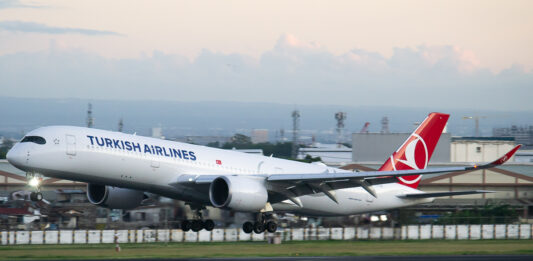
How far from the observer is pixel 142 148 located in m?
30.6

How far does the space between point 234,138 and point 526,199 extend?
116 metres

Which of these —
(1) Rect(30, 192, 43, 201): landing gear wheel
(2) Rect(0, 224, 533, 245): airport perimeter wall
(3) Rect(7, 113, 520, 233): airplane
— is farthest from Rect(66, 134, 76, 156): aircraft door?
(2) Rect(0, 224, 533, 245): airport perimeter wall

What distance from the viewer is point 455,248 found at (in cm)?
3888

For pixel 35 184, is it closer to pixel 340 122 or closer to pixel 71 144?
pixel 71 144

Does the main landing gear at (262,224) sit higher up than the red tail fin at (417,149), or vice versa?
the red tail fin at (417,149)

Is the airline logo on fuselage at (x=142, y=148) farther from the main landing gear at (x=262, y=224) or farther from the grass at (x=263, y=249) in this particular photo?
the grass at (x=263, y=249)

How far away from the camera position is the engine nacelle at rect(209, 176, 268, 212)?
1223 inches

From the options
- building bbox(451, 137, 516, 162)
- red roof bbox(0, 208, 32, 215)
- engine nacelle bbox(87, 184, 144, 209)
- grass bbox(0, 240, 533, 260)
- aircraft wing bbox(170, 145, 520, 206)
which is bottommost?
grass bbox(0, 240, 533, 260)

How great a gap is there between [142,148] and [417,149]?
16.9 meters

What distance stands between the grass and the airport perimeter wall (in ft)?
4.60

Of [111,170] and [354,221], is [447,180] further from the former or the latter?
[111,170]

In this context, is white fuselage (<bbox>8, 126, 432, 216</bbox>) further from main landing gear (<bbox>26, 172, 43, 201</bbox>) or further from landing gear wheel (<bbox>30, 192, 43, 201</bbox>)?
landing gear wheel (<bbox>30, 192, 43, 201</bbox>)

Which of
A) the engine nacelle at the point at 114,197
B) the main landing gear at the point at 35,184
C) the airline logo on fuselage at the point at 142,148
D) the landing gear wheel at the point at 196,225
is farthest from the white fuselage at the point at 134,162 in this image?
the engine nacelle at the point at 114,197

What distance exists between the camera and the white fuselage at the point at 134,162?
28703 millimetres
